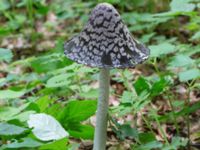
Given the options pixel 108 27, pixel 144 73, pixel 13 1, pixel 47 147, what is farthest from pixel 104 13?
pixel 13 1

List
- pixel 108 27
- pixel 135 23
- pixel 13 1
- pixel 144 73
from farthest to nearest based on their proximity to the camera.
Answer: pixel 13 1
pixel 135 23
pixel 144 73
pixel 108 27

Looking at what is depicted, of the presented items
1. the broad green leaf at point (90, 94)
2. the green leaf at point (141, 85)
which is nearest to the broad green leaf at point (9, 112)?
the broad green leaf at point (90, 94)

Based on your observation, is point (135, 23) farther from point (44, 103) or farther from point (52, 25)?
point (44, 103)

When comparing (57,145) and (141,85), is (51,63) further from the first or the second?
(57,145)

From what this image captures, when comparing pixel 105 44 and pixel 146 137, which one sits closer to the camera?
pixel 105 44

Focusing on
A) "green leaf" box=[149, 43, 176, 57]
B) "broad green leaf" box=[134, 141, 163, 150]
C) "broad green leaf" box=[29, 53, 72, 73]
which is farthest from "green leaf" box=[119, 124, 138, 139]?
"broad green leaf" box=[29, 53, 72, 73]

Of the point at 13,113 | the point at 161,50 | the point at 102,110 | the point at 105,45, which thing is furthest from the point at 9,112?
the point at 161,50
